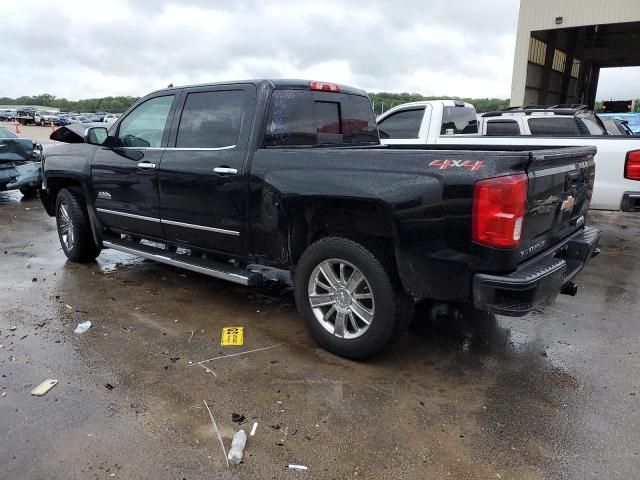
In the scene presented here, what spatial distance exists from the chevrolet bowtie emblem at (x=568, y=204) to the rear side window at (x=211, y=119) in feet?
8.03

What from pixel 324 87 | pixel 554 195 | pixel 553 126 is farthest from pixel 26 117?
pixel 554 195

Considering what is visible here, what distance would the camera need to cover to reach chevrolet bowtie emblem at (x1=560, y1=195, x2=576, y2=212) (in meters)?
3.48

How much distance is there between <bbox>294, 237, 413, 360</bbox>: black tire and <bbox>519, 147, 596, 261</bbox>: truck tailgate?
0.82m

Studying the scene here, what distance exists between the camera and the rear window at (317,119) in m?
4.08

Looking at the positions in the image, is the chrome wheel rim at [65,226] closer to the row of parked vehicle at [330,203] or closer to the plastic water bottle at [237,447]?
the row of parked vehicle at [330,203]

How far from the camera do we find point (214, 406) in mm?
3068

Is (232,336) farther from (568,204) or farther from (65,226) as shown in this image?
(65,226)

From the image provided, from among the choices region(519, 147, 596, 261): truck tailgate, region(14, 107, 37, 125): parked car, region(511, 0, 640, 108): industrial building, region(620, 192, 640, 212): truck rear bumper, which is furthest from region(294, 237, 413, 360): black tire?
region(14, 107, 37, 125): parked car

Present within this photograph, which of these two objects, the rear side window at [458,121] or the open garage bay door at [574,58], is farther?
the open garage bay door at [574,58]

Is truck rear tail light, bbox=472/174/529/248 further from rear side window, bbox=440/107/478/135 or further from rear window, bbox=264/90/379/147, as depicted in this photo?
rear side window, bbox=440/107/478/135

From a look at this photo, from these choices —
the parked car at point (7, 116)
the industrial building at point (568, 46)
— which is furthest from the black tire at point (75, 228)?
the parked car at point (7, 116)

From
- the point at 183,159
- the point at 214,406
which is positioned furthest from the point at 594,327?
the point at 183,159

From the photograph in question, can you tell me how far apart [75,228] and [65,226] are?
40cm

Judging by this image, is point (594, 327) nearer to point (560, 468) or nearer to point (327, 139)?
point (560, 468)
